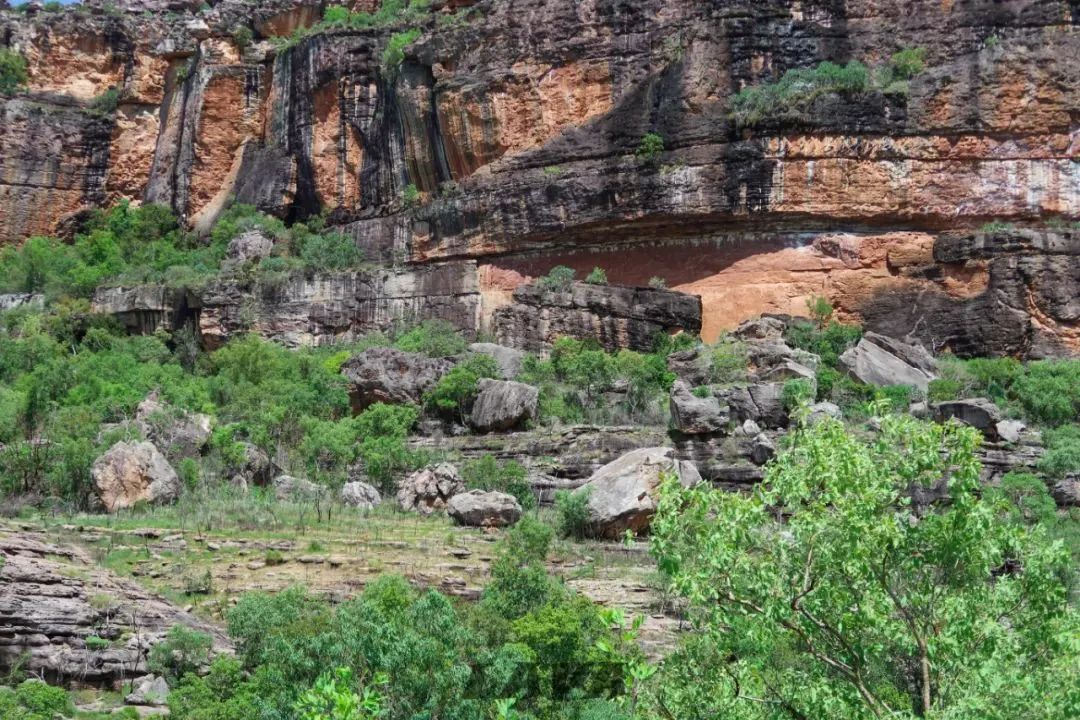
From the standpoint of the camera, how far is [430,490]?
30766mm

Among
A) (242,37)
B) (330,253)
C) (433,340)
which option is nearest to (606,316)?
(433,340)

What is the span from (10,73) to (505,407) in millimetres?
31804

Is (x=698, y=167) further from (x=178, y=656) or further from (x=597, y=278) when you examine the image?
(x=178, y=656)

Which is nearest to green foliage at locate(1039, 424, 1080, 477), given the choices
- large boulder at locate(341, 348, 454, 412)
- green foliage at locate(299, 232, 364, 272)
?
large boulder at locate(341, 348, 454, 412)

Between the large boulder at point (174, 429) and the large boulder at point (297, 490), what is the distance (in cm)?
309

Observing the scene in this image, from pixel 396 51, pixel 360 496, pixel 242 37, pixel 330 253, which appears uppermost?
pixel 242 37

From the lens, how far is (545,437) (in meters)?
34.2

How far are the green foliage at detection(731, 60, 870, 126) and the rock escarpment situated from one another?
0.26m

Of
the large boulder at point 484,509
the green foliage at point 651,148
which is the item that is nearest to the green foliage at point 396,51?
the green foliage at point 651,148

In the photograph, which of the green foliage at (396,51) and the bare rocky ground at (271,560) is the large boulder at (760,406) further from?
the green foliage at (396,51)

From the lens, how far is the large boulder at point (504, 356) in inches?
1545

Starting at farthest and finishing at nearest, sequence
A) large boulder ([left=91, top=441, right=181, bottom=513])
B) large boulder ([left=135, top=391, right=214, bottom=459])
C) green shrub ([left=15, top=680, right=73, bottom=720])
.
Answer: large boulder ([left=135, top=391, right=214, bottom=459]) < large boulder ([left=91, top=441, right=181, bottom=513]) < green shrub ([left=15, top=680, right=73, bottom=720])

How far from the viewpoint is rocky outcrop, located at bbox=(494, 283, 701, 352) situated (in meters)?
40.8

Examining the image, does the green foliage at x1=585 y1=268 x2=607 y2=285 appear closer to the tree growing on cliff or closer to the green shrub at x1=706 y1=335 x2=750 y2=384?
the green shrub at x1=706 y1=335 x2=750 y2=384
